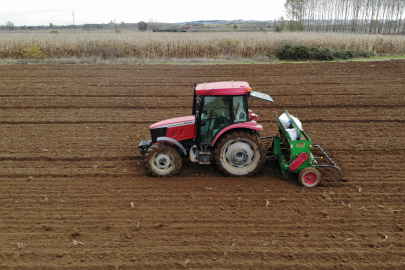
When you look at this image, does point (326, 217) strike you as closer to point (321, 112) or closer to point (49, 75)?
point (321, 112)

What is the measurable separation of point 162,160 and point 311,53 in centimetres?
1762

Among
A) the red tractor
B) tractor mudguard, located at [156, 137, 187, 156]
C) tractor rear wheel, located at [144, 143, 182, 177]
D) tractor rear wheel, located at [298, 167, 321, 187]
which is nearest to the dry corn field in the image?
the red tractor

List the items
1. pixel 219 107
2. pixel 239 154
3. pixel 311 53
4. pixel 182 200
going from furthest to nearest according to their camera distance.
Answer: pixel 311 53 < pixel 239 154 < pixel 219 107 < pixel 182 200

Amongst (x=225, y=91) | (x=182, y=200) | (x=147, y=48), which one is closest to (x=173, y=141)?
(x=182, y=200)

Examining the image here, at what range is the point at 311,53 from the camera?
70.9 feet

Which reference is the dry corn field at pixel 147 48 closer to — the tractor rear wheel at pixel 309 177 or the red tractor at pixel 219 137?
the red tractor at pixel 219 137

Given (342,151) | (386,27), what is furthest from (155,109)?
(386,27)

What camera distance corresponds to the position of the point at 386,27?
51594 millimetres

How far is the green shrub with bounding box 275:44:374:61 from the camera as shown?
2170 cm

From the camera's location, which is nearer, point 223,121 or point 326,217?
point 326,217

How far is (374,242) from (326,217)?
0.82 m

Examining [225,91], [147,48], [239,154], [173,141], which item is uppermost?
[147,48]

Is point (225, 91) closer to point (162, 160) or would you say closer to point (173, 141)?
point (173, 141)

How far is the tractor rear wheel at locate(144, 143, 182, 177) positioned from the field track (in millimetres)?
244
